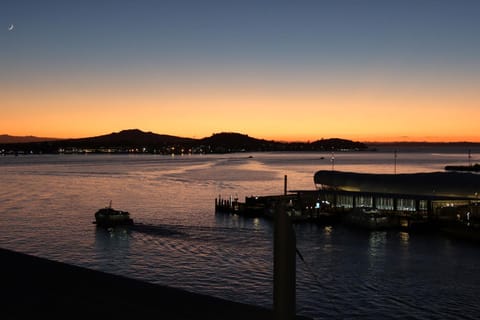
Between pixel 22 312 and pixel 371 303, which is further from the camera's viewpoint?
pixel 371 303

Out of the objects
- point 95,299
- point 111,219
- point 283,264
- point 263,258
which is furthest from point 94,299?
point 111,219

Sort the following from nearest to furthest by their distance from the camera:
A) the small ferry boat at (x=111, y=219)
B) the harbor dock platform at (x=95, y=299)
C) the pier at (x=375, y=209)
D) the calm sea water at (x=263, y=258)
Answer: the harbor dock platform at (x=95, y=299), the calm sea water at (x=263, y=258), the pier at (x=375, y=209), the small ferry boat at (x=111, y=219)

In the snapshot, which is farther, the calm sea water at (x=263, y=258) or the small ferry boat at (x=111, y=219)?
the small ferry boat at (x=111, y=219)

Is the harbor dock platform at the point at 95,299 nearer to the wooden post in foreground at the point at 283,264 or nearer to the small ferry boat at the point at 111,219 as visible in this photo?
the wooden post in foreground at the point at 283,264

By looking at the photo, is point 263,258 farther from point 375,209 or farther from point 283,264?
point 283,264

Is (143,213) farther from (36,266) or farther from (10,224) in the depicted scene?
(36,266)

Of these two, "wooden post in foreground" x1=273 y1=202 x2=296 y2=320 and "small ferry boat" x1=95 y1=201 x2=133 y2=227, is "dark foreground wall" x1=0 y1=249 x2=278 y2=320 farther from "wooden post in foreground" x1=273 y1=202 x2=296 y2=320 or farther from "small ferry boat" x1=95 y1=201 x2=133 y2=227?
"small ferry boat" x1=95 y1=201 x2=133 y2=227

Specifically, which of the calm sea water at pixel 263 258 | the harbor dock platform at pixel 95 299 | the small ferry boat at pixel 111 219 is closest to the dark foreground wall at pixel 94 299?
the harbor dock platform at pixel 95 299

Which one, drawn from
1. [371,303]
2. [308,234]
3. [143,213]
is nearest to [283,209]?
[371,303]

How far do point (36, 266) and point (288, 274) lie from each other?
7973 mm

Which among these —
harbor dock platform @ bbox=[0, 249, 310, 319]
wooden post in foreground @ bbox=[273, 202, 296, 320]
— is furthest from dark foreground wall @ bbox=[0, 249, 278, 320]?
wooden post in foreground @ bbox=[273, 202, 296, 320]

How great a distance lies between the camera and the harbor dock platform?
7977mm

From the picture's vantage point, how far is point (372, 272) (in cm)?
2892

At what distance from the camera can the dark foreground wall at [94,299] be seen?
7.98 m
